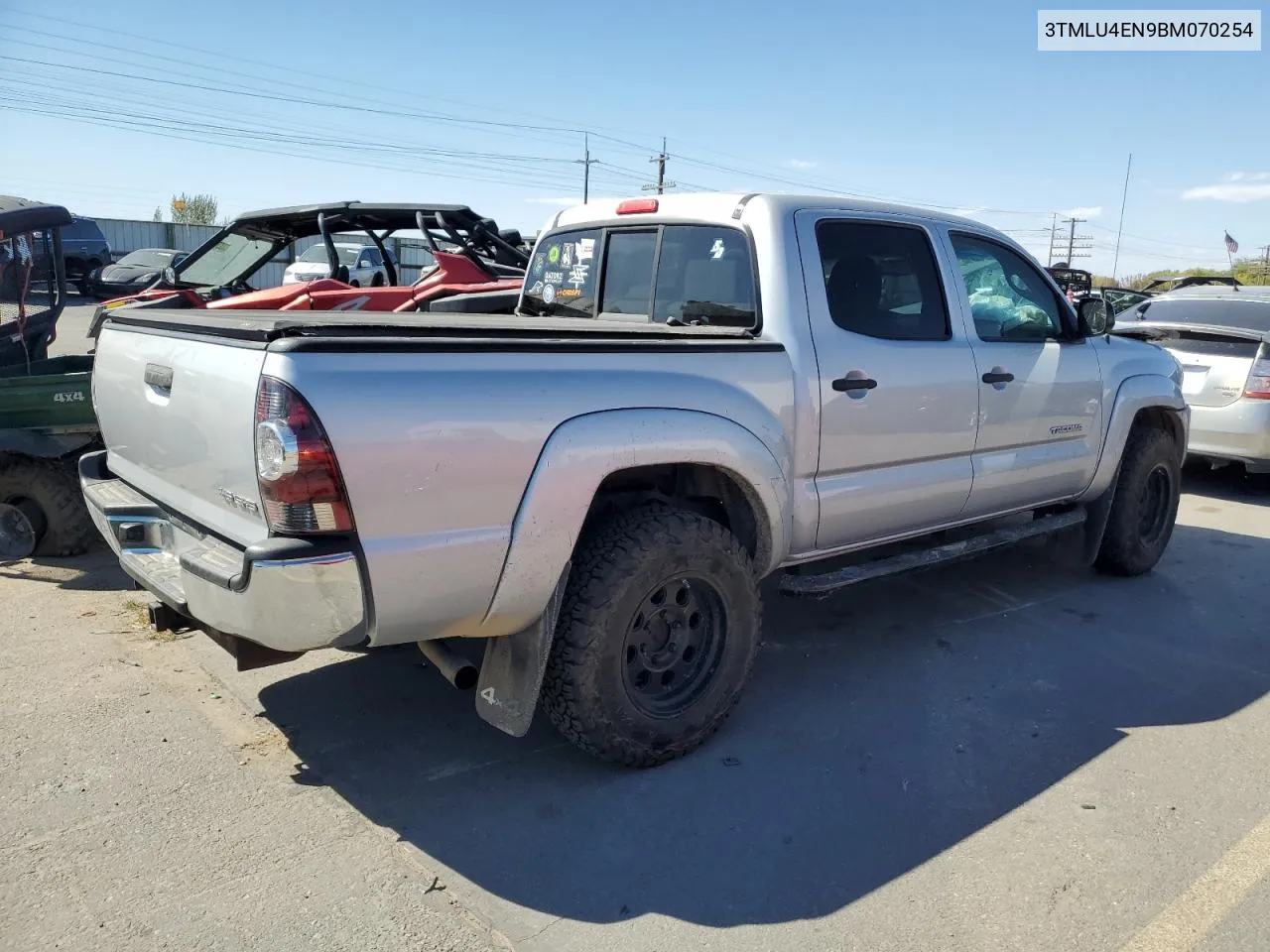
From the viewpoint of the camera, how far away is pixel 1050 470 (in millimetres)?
5027

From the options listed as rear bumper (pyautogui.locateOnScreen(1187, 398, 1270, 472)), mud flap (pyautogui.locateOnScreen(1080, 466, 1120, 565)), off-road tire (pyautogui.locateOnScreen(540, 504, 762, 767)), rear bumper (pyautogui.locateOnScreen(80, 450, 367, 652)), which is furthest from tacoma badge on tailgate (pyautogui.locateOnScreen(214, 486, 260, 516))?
rear bumper (pyautogui.locateOnScreen(1187, 398, 1270, 472))

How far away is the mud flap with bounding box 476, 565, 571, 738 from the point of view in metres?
3.13

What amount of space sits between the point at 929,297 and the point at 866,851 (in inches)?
97.5

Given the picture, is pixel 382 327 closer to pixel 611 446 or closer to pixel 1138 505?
pixel 611 446

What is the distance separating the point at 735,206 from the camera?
157 inches

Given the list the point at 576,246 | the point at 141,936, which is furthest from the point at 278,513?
the point at 576,246

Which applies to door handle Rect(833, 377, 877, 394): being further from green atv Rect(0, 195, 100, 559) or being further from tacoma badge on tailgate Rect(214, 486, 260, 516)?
green atv Rect(0, 195, 100, 559)

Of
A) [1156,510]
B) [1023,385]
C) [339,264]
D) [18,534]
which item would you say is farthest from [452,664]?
[339,264]

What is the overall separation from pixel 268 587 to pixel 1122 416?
4.60 meters

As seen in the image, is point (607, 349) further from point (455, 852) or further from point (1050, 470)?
point (1050, 470)

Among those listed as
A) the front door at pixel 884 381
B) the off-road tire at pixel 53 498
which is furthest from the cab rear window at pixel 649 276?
the off-road tire at pixel 53 498

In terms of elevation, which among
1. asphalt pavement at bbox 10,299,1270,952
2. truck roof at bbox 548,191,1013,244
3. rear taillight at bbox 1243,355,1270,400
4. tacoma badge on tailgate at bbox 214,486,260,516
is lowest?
asphalt pavement at bbox 10,299,1270,952

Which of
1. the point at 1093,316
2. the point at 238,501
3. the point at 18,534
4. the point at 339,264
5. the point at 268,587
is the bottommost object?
the point at 18,534

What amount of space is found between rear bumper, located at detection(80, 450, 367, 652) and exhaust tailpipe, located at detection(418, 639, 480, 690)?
0.42 meters
